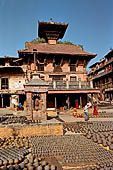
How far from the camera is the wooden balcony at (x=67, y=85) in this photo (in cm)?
2233

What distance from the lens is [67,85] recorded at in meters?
22.6

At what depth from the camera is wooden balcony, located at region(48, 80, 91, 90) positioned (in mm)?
22328

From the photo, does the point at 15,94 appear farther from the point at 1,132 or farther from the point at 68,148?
the point at 68,148

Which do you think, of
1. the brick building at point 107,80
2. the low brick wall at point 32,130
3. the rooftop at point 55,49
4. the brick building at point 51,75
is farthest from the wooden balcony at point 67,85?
the brick building at point 107,80

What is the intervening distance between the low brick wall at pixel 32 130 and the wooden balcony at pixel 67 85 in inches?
512

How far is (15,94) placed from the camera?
22.8m

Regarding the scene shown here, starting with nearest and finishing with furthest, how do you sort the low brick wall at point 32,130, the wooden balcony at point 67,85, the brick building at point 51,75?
the low brick wall at point 32,130 < the wooden balcony at point 67,85 < the brick building at point 51,75

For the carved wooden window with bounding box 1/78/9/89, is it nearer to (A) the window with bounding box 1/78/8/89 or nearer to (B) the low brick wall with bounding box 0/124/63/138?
(A) the window with bounding box 1/78/8/89

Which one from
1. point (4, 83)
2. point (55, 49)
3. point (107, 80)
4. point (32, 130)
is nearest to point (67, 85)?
point (55, 49)

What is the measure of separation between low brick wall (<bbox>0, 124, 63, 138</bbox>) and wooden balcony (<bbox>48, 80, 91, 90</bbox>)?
42.6ft

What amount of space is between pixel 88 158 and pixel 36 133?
415 cm

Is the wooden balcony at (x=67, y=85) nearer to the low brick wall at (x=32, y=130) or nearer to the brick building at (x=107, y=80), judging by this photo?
the low brick wall at (x=32, y=130)

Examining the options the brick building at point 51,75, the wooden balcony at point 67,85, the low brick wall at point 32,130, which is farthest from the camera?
the brick building at point 51,75

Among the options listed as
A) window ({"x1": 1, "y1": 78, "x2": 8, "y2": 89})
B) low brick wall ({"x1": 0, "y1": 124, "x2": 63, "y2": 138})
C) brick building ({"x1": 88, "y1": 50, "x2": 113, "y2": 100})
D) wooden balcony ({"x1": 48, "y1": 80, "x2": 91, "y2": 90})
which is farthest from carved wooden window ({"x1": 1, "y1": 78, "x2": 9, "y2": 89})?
brick building ({"x1": 88, "y1": 50, "x2": 113, "y2": 100})
